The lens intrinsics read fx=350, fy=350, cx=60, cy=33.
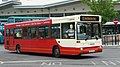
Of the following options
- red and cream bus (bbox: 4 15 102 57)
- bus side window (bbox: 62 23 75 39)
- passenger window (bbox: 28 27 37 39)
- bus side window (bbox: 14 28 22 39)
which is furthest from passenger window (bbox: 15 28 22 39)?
bus side window (bbox: 62 23 75 39)

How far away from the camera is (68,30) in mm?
20969

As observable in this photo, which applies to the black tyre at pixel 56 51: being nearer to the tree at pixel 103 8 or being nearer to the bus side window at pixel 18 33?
the bus side window at pixel 18 33

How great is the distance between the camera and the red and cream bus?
808 inches

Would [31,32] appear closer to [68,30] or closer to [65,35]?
[65,35]

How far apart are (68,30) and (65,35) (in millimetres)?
501

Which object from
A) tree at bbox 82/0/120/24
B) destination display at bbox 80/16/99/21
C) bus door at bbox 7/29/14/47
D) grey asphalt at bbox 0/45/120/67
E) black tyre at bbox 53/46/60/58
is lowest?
grey asphalt at bbox 0/45/120/67

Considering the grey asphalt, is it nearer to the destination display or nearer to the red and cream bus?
the red and cream bus

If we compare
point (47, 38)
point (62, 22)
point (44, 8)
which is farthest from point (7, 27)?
point (44, 8)

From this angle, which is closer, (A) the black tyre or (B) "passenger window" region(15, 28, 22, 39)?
(A) the black tyre

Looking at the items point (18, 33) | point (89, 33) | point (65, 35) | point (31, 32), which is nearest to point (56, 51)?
point (65, 35)

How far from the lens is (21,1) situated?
2712 inches

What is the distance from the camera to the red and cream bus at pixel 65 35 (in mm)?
20531

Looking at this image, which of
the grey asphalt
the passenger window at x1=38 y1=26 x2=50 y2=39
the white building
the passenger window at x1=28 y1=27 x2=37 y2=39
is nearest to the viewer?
the grey asphalt

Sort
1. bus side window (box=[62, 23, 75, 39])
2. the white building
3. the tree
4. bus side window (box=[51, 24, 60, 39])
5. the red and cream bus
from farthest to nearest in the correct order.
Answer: the white building < the tree < bus side window (box=[51, 24, 60, 39]) < bus side window (box=[62, 23, 75, 39]) < the red and cream bus
